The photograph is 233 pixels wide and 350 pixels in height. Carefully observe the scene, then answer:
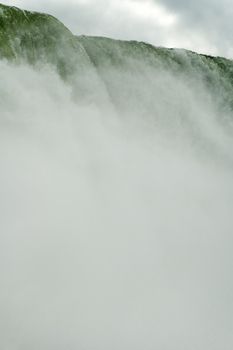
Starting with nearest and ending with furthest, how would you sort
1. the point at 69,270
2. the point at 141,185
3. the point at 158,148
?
1. the point at 69,270
2. the point at 141,185
3. the point at 158,148

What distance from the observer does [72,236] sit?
11.4 m

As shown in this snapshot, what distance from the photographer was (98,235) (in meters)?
11.8

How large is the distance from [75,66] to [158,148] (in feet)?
14.1

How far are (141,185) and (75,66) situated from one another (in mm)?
3595

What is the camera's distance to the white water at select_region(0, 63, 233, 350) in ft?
32.1

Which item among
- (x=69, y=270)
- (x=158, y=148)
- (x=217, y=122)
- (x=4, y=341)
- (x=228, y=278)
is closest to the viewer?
(x=4, y=341)

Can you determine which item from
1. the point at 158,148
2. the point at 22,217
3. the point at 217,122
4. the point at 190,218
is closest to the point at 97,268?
the point at 22,217

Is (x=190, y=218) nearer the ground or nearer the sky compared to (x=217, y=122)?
nearer the ground

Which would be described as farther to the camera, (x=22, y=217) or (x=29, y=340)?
(x=22, y=217)

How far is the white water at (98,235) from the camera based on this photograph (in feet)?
32.1

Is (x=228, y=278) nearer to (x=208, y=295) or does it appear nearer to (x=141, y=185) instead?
(x=208, y=295)

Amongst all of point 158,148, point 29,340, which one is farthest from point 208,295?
point 158,148

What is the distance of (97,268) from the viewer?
11.0 metres

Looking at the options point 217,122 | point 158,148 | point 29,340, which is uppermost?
point 217,122
